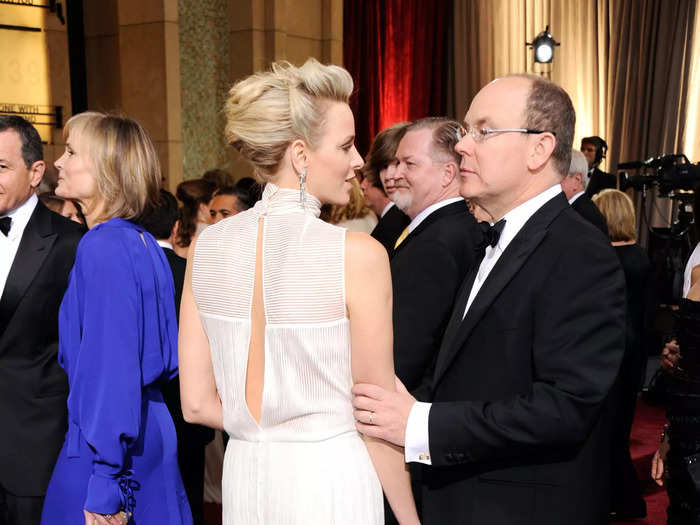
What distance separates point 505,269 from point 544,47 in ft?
28.3

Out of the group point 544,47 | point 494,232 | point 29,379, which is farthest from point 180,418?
point 544,47

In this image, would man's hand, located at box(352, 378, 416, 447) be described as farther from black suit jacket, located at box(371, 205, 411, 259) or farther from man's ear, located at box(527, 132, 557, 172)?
black suit jacket, located at box(371, 205, 411, 259)

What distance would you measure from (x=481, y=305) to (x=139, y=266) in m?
0.94

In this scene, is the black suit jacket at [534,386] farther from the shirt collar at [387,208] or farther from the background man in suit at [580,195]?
the shirt collar at [387,208]

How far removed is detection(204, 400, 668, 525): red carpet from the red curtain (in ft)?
16.0

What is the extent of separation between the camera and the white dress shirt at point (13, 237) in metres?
2.43

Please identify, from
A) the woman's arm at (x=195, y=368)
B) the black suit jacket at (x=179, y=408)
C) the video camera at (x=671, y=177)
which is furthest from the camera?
the video camera at (x=671, y=177)

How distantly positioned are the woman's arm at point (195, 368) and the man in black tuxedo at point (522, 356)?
14.3 inches

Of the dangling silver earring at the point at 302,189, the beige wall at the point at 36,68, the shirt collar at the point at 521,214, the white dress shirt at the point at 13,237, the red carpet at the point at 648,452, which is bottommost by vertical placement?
the red carpet at the point at 648,452

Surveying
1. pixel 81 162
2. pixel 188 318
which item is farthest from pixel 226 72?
pixel 188 318

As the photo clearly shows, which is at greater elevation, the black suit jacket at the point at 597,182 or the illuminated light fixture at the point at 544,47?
the illuminated light fixture at the point at 544,47

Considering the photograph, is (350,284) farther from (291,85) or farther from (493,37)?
(493,37)

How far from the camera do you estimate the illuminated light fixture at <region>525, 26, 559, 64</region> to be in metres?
9.59

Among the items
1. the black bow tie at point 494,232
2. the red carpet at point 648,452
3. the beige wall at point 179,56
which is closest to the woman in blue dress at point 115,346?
the black bow tie at point 494,232
